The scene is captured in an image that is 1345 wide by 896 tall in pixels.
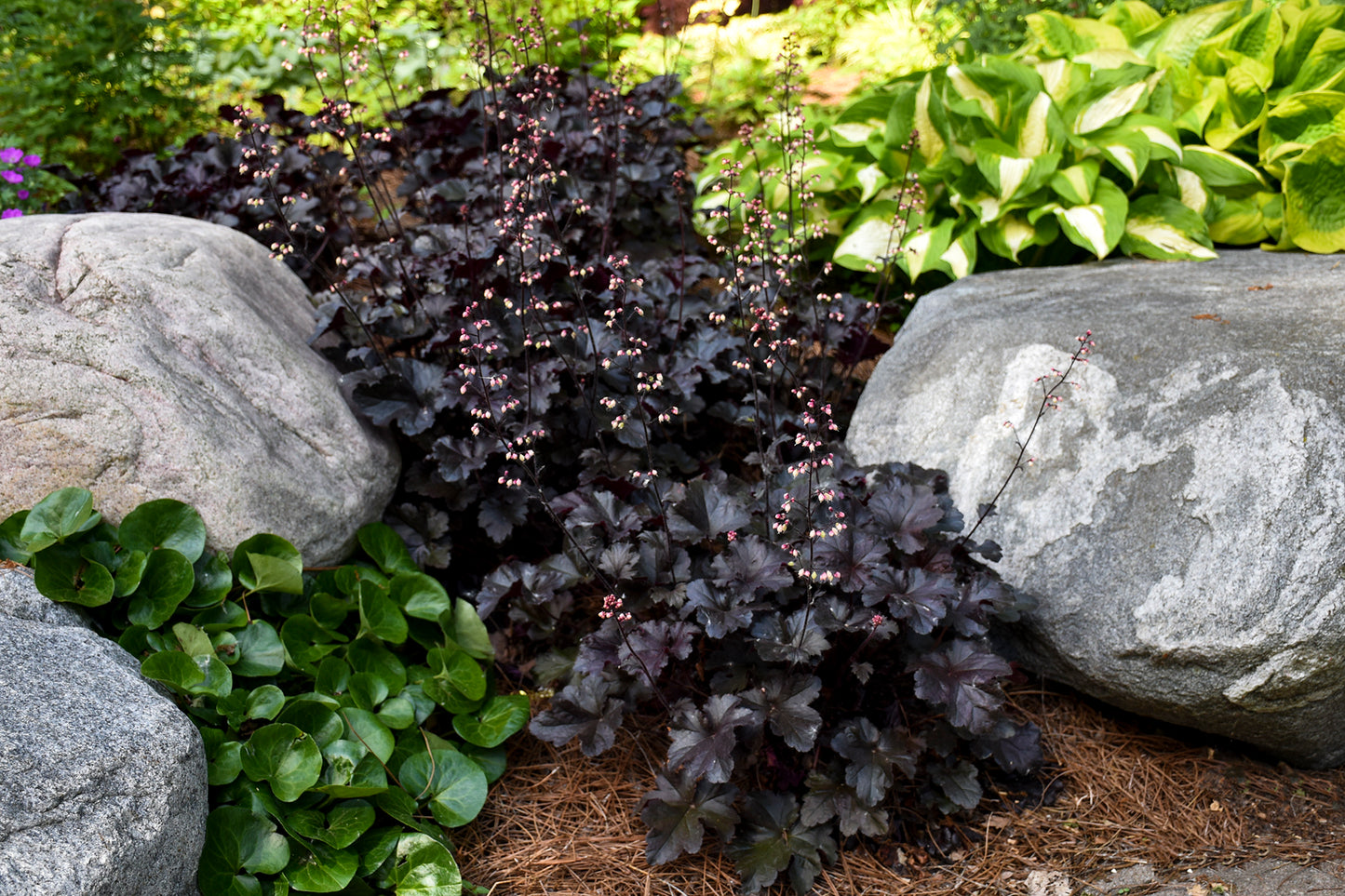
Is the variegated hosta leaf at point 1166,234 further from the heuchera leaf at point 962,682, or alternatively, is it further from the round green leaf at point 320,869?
the round green leaf at point 320,869

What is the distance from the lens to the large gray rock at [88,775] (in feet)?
5.18

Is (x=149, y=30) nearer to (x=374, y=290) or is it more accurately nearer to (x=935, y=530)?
(x=374, y=290)

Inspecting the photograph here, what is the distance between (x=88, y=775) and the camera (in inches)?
65.6

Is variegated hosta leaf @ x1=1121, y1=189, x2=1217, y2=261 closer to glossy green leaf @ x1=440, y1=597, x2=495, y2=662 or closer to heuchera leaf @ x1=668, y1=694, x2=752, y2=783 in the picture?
heuchera leaf @ x1=668, y1=694, x2=752, y2=783

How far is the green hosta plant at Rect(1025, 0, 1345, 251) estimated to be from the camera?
320cm

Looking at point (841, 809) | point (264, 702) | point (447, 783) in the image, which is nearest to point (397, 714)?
point (447, 783)

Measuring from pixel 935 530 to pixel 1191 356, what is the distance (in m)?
0.84

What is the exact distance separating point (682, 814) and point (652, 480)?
767 mm

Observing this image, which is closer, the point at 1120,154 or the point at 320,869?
the point at 320,869

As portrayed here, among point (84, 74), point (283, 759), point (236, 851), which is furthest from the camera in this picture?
point (84, 74)

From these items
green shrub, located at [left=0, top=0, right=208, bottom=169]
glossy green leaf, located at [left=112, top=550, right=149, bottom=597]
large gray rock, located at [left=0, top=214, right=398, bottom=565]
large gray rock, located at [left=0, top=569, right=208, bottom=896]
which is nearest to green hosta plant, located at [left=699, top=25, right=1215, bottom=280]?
large gray rock, located at [left=0, top=214, right=398, bottom=565]

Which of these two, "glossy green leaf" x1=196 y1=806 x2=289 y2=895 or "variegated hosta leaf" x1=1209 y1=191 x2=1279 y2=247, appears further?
"variegated hosta leaf" x1=1209 y1=191 x2=1279 y2=247

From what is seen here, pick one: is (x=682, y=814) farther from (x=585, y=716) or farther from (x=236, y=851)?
(x=236, y=851)

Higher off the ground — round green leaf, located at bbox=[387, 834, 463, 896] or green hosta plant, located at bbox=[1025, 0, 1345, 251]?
green hosta plant, located at bbox=[1025, 0, 1345, 251]
